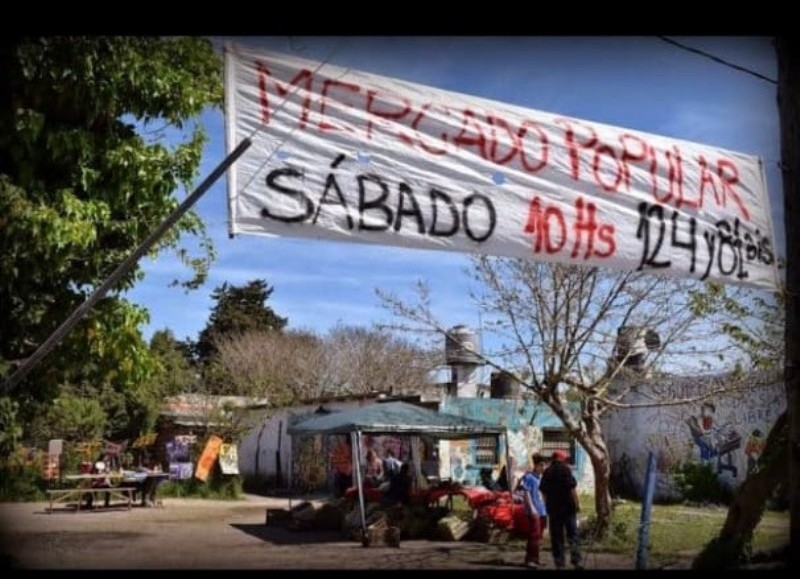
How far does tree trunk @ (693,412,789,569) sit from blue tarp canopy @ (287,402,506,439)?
778 centimetres

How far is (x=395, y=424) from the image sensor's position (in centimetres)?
1584

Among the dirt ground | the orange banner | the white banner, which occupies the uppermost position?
the white banner

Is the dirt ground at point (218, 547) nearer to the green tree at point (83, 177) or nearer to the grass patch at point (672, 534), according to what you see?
the grass patch at point (672, 534)

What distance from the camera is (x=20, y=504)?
20172mm

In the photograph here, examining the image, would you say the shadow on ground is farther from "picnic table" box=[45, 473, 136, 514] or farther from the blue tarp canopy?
"picnic table" box=[45, 473, 136, 514]

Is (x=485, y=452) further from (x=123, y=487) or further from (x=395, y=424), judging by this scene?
(x=123, y=487)

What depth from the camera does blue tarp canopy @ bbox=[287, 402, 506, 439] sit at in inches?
612

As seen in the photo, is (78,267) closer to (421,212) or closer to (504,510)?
(421,212)

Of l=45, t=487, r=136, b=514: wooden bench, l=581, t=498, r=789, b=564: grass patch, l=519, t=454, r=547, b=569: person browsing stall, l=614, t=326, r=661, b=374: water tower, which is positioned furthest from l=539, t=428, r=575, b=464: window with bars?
l=519, t=454, r=547, b=569: person browsing stall

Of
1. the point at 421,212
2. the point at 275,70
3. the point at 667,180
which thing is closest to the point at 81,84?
the point at 275,70

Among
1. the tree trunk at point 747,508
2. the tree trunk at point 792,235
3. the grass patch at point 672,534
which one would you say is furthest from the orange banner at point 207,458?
the tree trunk at point 792,235

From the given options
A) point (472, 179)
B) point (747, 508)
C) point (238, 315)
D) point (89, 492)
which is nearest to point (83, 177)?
point (472, 179)

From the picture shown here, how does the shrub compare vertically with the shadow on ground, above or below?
above

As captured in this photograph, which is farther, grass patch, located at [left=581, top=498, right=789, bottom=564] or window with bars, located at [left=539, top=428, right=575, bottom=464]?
window with bars, located at [left=539, top=428, right=575, bottom=464]
